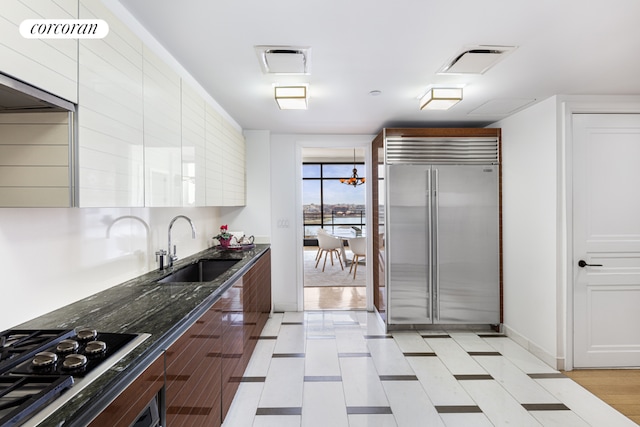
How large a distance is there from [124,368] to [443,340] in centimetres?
345

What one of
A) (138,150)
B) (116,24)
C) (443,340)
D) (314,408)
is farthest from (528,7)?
(443,340)

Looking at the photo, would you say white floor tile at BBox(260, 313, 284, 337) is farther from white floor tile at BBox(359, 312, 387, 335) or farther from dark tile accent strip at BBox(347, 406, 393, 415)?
dark tile accent strip at BBox(347, 406, 393, 415)

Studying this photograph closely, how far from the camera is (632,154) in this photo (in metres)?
3.08

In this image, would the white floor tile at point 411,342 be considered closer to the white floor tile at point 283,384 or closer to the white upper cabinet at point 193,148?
the white floor tile at point 283,384

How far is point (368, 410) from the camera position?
2416mm

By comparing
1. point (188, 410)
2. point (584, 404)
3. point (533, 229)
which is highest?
point (533, 229)

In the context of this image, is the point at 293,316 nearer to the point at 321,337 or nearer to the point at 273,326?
the point at 273,326

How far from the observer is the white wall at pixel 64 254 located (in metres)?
1.42

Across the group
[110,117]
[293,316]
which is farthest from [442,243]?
[110,117]

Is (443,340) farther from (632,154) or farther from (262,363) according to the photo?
(632,154)

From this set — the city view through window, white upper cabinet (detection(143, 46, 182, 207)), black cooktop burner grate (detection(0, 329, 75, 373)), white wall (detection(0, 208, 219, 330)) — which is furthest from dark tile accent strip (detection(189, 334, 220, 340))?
the city view through window

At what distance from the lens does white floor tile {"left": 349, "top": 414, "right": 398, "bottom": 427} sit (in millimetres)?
2252

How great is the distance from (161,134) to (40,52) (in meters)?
0.94

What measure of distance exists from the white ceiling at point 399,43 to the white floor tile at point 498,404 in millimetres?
2423
